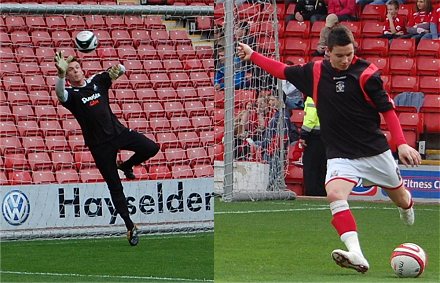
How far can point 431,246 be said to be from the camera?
10.8 m

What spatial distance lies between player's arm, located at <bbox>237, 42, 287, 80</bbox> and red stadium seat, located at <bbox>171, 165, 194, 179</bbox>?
3.22 meters

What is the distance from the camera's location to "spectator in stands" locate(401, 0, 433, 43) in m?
17.6

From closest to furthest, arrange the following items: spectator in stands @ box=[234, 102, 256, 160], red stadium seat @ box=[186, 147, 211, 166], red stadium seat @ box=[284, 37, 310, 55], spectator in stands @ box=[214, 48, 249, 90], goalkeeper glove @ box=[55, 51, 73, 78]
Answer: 1. goalkeeper glove @ box=[55, 51, 73, 78]
2. red stadium seat @ box=[186, 147, 211, 166]
3. spectator in stands @ box=[214, 48, 249, 90]
4. spectator in stands @ box=[234, 102, 256, 160]
5. red stadium seat @ box=[284, 37, 310, 55]

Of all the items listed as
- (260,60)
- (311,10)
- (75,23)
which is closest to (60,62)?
(260,60)

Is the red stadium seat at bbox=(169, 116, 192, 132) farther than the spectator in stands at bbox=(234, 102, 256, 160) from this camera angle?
No

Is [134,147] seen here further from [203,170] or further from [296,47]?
[296,47]

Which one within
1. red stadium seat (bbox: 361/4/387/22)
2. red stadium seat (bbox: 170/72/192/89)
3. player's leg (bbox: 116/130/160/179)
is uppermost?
red stadium seat (bbox: 361/4/387/22)

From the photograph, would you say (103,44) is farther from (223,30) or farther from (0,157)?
(223,30)

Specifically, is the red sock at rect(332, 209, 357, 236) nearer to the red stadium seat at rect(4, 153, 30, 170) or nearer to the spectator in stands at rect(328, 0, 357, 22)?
the red stadium seat at rect(4, 153, 30, 170)

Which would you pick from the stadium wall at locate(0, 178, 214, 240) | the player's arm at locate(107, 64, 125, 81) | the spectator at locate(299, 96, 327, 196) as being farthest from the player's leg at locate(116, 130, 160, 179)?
the spectator at locate(299, 96, 327, 196)

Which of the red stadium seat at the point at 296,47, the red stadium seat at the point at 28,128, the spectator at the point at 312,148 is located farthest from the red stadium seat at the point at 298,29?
the red stadium seat at the point at 28,128

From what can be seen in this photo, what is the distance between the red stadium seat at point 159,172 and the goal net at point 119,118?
2cm

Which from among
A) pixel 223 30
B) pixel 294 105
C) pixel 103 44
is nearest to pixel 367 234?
pixel 103 44

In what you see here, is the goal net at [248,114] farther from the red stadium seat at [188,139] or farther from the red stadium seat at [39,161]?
the red stadium seat at [39,161]
